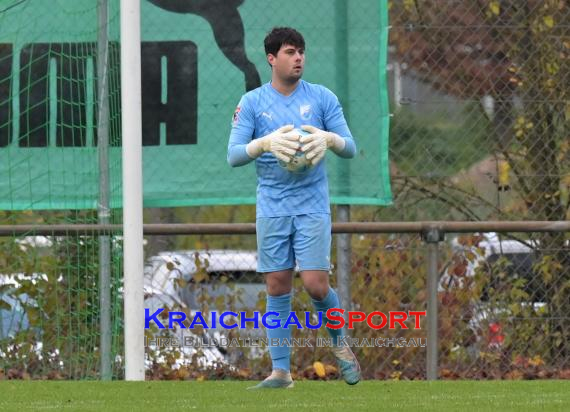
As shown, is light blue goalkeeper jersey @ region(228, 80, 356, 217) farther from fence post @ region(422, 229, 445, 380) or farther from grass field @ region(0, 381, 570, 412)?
fence post @ region(422, 229, 445, 380)

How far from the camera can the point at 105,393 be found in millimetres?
7039

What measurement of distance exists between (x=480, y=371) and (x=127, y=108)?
3.24 meters

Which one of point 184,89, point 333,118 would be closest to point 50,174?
point 184,89

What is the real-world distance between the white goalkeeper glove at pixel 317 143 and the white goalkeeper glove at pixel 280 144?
0.19ft

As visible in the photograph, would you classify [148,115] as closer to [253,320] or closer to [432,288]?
[253,320]

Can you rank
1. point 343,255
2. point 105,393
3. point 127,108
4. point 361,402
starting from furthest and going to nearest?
1. point 343,255
2. point 127,108
3. point 105,393
4. point 361,402

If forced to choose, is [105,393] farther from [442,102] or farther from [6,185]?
[442,102]

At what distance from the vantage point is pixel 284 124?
280 inches

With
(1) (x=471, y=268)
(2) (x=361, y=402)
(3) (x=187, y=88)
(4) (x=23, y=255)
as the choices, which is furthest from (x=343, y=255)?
(2) (x=361, y=402)

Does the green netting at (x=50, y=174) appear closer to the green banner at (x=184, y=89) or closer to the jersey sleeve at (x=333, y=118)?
the green banner at (x=184, y=89)

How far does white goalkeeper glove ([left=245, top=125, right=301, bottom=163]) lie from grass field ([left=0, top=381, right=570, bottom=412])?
125cm

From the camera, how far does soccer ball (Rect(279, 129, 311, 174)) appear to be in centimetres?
682

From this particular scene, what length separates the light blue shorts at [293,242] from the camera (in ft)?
23.2

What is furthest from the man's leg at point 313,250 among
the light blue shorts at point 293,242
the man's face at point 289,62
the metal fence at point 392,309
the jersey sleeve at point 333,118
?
the metal fence at point 392,309
